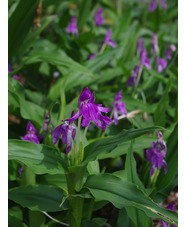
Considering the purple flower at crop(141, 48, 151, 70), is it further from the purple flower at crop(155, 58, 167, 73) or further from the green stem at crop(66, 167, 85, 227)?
the green stem at crop(66, 167, 85, 227)

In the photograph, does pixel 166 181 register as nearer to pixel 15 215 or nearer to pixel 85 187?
pixel 85 187

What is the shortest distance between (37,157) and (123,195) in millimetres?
402

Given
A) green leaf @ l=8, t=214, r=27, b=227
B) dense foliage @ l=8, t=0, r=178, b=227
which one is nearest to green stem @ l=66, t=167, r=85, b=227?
dense foliage @ l=8, t=0, r=178, b=227

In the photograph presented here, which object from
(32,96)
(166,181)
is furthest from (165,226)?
(32,96)

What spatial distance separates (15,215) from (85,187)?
712mm

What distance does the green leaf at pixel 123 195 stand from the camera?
134cm

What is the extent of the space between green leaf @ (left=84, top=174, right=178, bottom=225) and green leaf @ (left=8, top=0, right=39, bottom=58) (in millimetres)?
1276

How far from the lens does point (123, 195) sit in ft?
4.67

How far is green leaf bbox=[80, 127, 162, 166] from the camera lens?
4.47 ft

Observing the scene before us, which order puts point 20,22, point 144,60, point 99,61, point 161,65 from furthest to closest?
point 161,65, point 99,61, point 144,60, point 20,22

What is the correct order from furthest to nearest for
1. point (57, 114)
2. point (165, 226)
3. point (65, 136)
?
1. point (57, 114)
2. point (165, 226)
3. point (65, 136)

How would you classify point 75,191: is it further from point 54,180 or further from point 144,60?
point 144,60

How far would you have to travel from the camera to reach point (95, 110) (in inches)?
53.4

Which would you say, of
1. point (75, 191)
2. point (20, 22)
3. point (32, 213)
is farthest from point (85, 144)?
point (20, 22)
